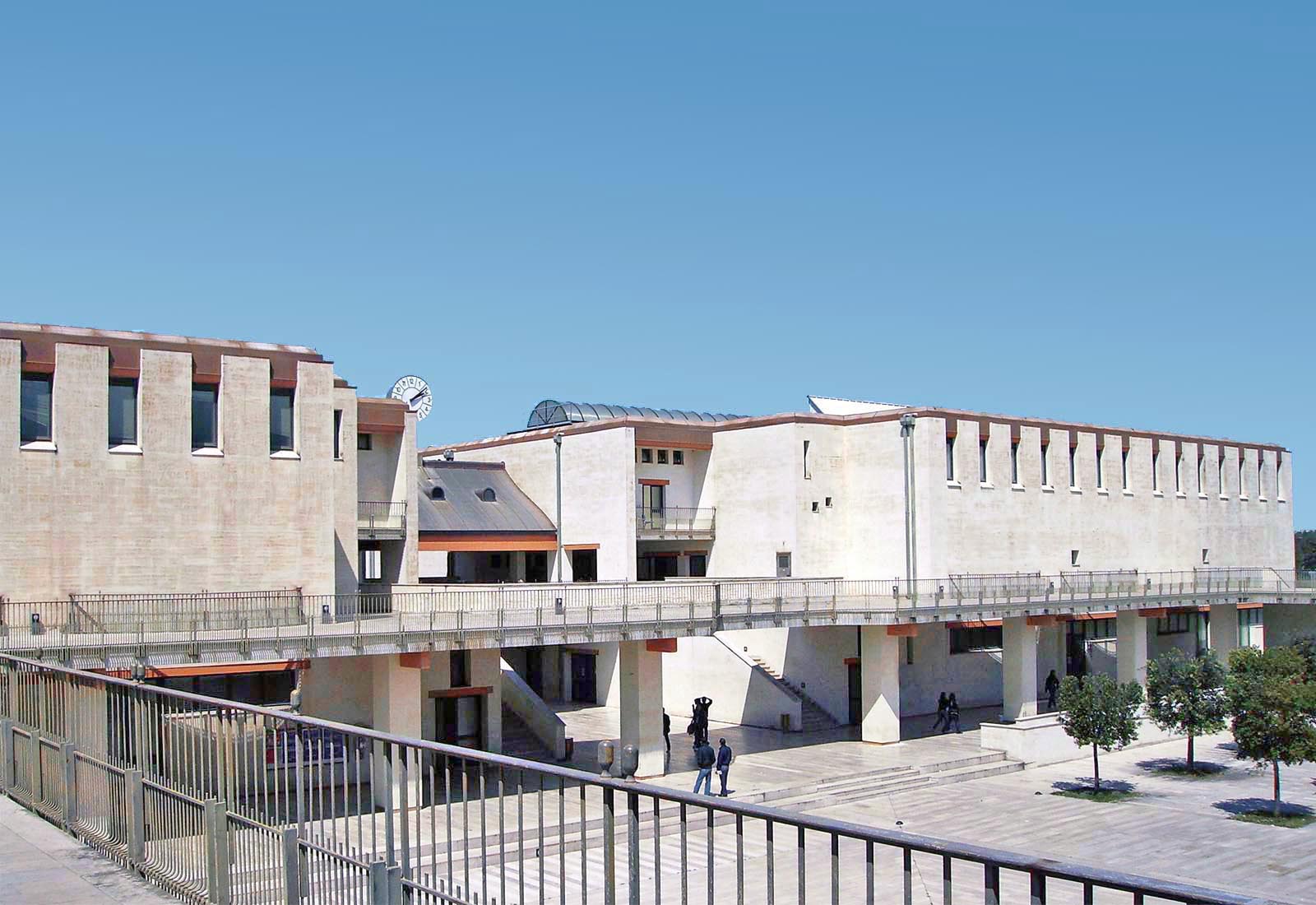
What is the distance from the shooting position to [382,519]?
35.9 meters

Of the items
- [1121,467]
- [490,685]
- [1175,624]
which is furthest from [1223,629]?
[490,685]

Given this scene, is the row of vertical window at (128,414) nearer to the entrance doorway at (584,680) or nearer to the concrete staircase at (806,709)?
the entrance doorway at (584,680)

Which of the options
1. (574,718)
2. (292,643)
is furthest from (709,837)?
(574,718)

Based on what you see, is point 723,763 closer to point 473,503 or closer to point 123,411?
point 123,411

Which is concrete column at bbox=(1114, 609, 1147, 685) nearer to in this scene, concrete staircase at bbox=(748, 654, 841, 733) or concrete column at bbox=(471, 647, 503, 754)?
concrete staircase at bbox=(748, 654, 841, 733)

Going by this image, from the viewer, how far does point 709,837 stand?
5.78m

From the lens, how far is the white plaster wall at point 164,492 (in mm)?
26609

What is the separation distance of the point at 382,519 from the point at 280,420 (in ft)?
21.2

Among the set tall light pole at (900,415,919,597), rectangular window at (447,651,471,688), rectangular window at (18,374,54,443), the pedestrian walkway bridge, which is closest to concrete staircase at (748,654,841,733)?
the pedestrian walkway bridge

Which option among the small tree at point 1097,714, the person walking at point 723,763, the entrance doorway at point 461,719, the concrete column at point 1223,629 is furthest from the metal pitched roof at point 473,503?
the concrete column at point 1223,629

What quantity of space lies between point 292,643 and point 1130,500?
37.5 m

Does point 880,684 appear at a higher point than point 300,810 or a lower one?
lower

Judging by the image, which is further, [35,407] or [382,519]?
[382,519]

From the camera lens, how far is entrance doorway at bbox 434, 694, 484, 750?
31.8 meters
